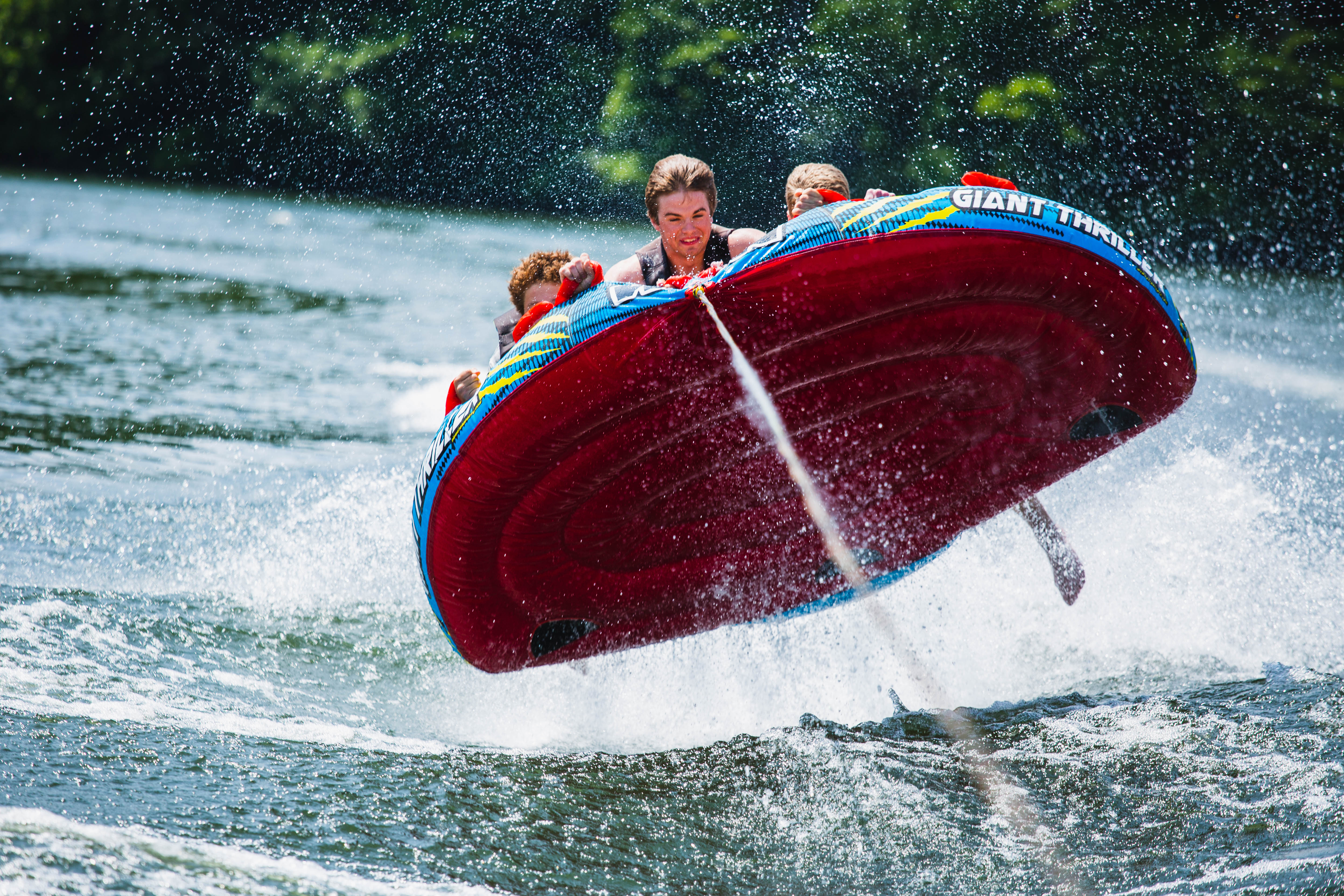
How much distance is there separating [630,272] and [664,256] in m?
0.13

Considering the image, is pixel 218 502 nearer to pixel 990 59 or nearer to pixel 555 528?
pixel 555 528

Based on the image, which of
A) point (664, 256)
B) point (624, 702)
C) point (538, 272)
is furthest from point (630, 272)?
point (624, 702)

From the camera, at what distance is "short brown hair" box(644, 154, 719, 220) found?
3572 millimetres

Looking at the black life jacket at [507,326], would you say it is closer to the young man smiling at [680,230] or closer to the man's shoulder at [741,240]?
the young man smiling at [680,230]

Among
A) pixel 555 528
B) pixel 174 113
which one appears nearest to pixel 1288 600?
pixel 555 528

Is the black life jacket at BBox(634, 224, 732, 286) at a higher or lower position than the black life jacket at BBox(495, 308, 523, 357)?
lower

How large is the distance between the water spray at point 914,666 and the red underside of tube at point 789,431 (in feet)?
0.16

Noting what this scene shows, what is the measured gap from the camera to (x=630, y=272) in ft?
12.3

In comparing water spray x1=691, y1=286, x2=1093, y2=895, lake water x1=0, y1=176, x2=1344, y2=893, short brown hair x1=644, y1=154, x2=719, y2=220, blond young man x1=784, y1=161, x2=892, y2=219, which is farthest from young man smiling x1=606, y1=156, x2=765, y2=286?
lake water x1=0, y1=176, x2=1344, y2=893

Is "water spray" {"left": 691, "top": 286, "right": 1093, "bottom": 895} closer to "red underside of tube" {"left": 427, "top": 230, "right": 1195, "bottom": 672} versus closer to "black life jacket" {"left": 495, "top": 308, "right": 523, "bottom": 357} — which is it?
"red underside of tube" {"left": 427, "top": 230, "right": 1195, "bottom": 672}

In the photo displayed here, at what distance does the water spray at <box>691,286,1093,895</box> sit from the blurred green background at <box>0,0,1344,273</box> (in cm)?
1377

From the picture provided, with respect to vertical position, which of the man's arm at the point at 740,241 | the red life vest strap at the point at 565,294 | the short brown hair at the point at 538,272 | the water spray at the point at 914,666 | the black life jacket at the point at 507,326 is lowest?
the water spray at the point at 914,666

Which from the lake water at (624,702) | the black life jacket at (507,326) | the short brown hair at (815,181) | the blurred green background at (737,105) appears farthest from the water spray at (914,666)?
the blurred green background at (737,105)

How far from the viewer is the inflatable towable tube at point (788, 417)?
2.98 m
